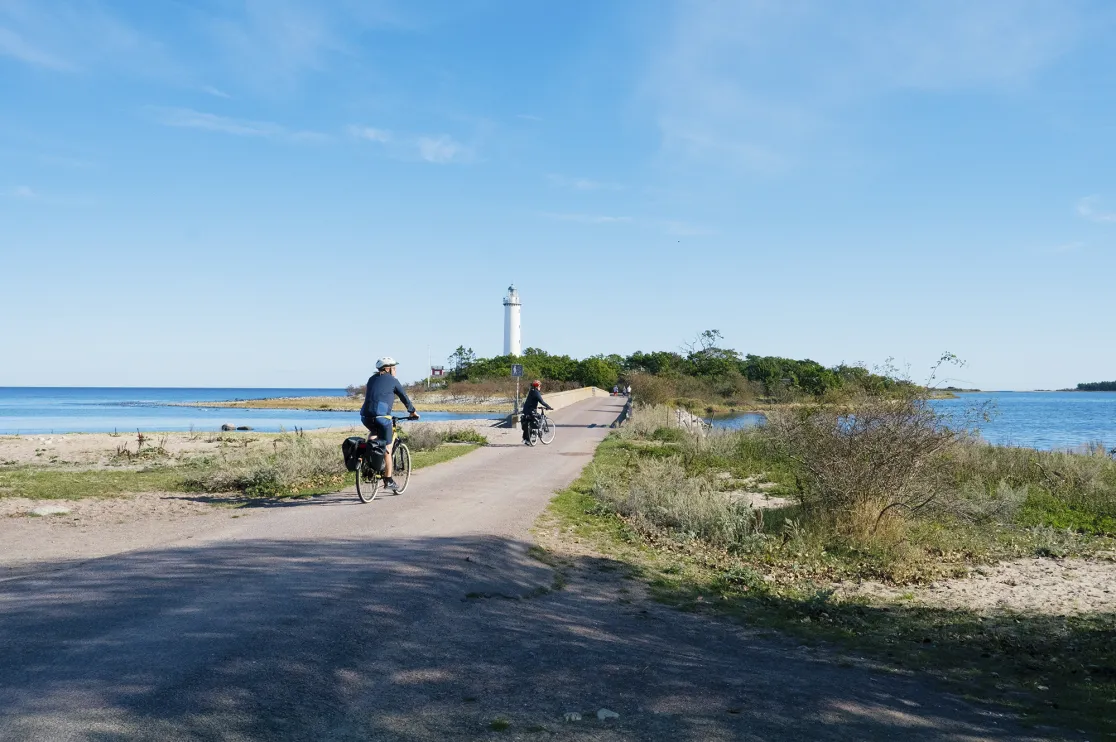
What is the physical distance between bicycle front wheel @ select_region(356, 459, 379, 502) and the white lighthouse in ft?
338

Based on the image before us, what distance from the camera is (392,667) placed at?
5.24m

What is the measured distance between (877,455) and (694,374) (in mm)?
73578

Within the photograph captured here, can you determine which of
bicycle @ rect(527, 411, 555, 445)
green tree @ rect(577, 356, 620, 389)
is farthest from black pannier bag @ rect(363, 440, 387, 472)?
green tree @ rect(577, 356, 620, 389)

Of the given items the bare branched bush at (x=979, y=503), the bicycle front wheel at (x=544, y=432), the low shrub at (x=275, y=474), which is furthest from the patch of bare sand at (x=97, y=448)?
the bare branched bush at (x=979, y=503)

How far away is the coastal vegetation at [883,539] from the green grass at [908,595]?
0.03 meters

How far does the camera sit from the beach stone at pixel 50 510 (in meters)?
11.1

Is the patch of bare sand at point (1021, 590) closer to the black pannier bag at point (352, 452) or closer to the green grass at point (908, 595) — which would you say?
the green grass at point (908, 595)

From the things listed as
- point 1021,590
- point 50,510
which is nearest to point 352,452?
point 50,510

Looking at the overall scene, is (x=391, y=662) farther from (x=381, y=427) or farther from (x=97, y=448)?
(x=97, y=448)

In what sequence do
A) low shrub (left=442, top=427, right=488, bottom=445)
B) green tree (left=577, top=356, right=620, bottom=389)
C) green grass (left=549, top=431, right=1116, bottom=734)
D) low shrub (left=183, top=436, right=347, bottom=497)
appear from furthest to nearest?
green tree (left=577, top=356, right=620, bottom=389) → low shrub (left=442, top=427, right=488, bottom=445) → low shrub (left=183, top=436, right=347, bottom=497) → green grass (left=549, top=431, right=1116, bottom=734)

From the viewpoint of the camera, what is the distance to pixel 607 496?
13.4 m

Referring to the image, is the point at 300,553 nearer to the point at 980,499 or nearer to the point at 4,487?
the point at 4,487

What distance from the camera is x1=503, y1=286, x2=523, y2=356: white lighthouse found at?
379 ft

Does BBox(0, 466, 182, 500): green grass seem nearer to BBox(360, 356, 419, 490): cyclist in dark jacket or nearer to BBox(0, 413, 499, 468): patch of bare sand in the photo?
BBox(0, 413, 499, 468): patch of bare sand
